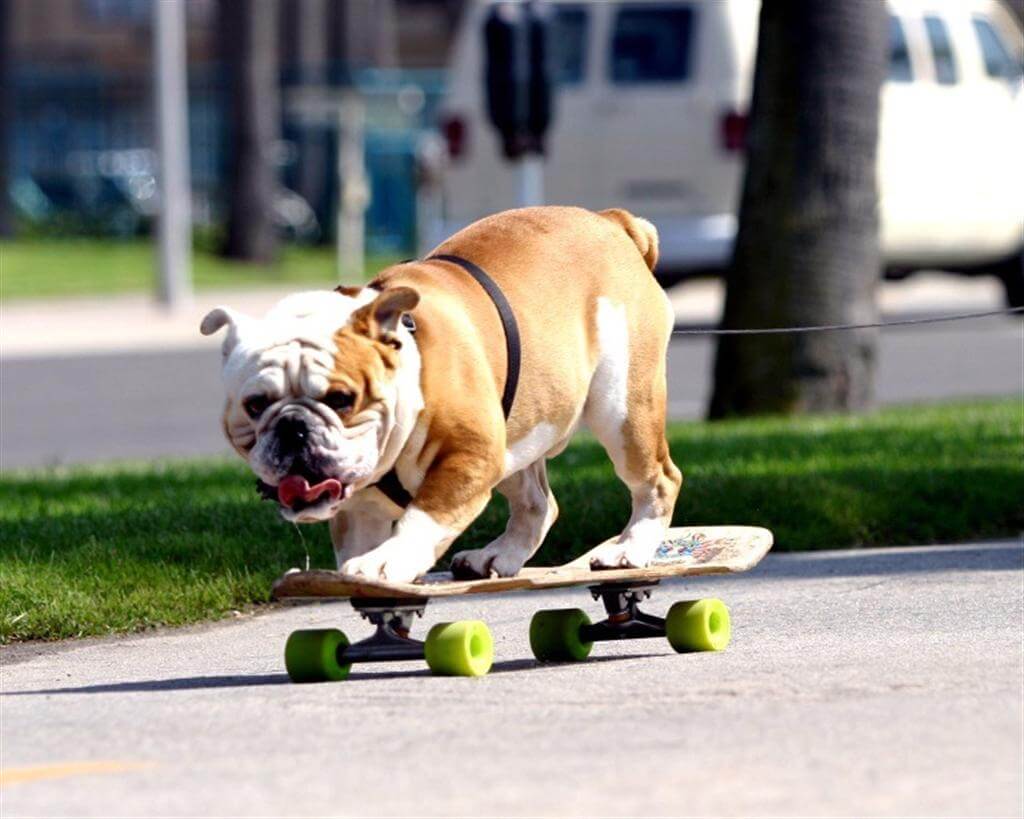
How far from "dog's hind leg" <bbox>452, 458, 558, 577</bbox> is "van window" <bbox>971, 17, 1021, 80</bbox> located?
1406 cm

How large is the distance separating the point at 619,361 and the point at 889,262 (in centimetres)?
1335

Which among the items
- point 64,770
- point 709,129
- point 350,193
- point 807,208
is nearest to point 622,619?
point 64,770

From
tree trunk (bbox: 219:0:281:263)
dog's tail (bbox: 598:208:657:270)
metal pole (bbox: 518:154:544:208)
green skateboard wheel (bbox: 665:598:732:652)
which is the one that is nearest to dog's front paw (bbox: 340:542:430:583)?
green skateboard wheel (bbox: 665:598:732:652)

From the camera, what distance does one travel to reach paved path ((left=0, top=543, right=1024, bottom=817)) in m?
4.74

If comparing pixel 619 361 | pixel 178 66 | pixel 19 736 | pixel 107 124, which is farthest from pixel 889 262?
pixel 107 124

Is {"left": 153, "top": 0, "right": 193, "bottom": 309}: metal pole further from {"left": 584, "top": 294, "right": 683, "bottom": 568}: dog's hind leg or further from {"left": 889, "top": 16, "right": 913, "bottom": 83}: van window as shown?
{"left": 584, "top": 294, "right": 683, "bottom": 568}: dog's hind leg

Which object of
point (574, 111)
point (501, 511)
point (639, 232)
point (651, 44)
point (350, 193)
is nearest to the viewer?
point (639, 232)

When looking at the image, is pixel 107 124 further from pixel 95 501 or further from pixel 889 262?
pixel 95 501

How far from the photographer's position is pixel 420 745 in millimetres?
5277

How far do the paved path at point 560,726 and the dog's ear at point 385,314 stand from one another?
872 millimetres

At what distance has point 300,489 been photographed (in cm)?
573

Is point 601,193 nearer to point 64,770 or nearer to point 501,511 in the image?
point 501,511

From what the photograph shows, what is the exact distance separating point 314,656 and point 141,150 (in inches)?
1739

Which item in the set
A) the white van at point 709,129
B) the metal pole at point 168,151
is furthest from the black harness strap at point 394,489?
the metal pole at point 168,151
